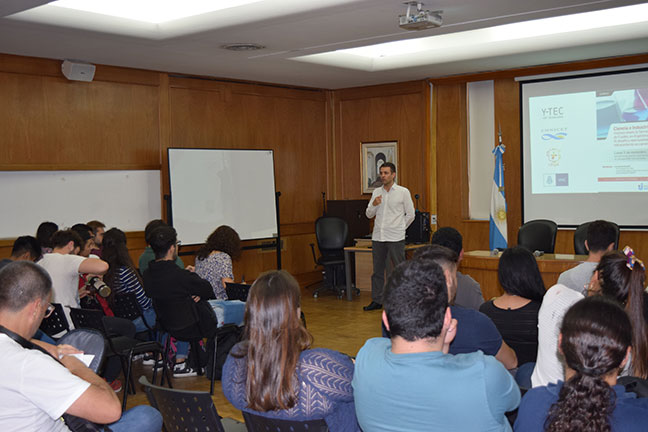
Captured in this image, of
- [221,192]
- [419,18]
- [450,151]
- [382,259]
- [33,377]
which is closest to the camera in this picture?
[33,377]

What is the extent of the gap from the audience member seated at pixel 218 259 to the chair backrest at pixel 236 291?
78 mm

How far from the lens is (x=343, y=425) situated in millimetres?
2252

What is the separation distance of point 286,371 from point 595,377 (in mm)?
1019

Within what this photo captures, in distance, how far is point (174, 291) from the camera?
15.1 ft

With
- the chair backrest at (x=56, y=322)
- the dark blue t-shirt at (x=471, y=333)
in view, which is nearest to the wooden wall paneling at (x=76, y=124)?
the chair backrest at (x=56, y=322)

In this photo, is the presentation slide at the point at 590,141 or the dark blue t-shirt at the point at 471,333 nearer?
the dark blue t-shirt at the point at 471,333

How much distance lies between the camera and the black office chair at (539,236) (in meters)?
6.88

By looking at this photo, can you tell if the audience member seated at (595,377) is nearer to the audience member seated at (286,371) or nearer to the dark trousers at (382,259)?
the audience member seated at (286,371)

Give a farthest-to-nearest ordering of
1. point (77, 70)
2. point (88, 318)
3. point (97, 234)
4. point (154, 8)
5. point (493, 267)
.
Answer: point (77, 70) < point (493, 267) < point (97, 234) < point (154, 8) < point (88, 318)

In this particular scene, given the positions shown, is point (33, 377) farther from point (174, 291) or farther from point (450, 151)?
point (450, 151)

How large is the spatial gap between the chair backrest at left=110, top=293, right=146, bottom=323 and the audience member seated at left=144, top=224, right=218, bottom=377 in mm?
298

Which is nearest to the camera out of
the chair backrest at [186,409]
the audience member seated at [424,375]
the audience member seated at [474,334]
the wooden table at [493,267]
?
the audience member seated at [424,375]

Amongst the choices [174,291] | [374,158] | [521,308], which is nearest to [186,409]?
[521,308]

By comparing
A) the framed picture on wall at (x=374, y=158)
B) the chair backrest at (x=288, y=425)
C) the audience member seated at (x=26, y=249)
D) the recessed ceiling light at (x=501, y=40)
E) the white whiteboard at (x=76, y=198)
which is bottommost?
the chair backrest at (x=288, y=425)
